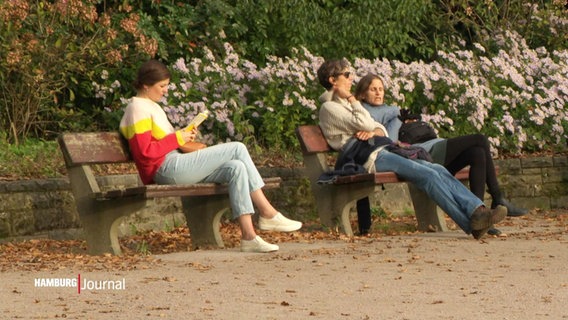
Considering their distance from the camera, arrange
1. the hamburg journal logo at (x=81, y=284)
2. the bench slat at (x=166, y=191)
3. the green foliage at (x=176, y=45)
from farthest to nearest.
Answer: the green foliage at (x=176, y=45)
the bench slat at (x=166, y=191)
the hamburg journal logo at (x=81, y=284)

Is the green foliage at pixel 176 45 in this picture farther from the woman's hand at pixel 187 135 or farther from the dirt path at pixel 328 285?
the dirt path at pixel 328 285

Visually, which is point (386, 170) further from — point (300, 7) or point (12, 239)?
point (300, 7)

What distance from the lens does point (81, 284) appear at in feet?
26.3

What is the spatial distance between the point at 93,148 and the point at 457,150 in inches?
111

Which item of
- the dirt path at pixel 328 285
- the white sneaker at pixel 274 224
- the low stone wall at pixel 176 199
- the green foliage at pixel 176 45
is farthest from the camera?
the green foliage at pixel 176 45

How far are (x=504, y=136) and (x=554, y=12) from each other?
302cm

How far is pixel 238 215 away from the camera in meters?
9.73

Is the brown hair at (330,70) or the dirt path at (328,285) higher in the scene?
the brown hair at (330,70)

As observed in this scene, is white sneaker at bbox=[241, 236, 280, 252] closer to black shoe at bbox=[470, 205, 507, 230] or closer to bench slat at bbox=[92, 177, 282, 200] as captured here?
bench slat at bbox=[92, 177, 282, 200]

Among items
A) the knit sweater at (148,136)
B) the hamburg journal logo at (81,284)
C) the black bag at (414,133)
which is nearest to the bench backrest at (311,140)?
the black bag at (414,133)

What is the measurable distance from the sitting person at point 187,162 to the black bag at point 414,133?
197 centimetres

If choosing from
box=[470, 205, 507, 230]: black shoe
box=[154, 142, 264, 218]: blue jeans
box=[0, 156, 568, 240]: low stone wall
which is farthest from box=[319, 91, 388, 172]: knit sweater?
box=[154, 142, 264, 218]: blue jeans

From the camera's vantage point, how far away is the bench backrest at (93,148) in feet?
32.3

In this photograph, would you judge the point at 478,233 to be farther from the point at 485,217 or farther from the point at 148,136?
the point at 148,136
